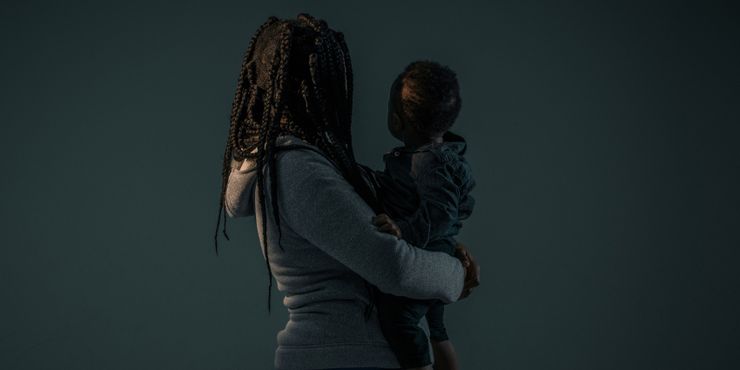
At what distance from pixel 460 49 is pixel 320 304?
1500 mm

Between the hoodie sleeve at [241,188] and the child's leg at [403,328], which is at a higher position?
the hoodie sleeve at [241,188]

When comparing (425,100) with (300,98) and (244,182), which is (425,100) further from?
(244,182)

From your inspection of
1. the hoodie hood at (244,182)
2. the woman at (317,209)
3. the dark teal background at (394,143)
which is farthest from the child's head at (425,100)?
the dark teal background at (394,143)

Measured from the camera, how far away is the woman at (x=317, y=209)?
3.21ft

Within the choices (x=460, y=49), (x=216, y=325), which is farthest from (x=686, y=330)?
(x=216, y=325)

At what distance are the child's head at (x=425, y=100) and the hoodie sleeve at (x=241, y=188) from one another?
0.29 meters

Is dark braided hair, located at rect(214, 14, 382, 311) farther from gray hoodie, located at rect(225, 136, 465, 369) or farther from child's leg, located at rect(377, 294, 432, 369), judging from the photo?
child's leg, located at rect(377, 294, 432, 369)

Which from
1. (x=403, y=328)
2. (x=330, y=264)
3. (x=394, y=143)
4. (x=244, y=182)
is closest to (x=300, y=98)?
(x=244, y=182)

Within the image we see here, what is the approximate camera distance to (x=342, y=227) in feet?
3.18

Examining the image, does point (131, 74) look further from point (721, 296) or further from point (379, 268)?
point (721, 296)

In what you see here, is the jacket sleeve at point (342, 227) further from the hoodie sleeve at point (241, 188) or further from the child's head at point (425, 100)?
the child's head at point (425, 100)

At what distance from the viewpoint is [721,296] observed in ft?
8.16

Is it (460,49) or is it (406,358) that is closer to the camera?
(406,358)

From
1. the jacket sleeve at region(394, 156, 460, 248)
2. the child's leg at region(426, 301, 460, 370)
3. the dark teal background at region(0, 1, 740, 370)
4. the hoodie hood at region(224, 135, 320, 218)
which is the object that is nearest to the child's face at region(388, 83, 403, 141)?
the jacket sleeve at region(394, 156, 460, 248)
